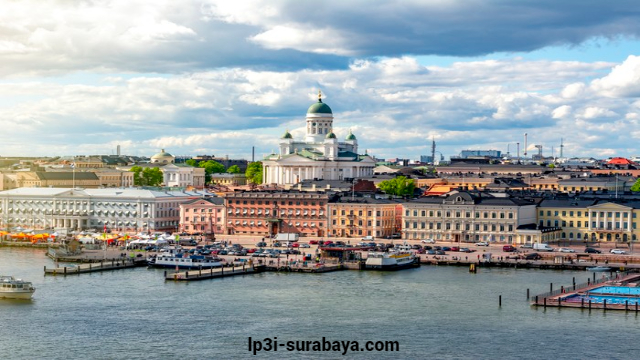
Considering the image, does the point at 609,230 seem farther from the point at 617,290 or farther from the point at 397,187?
the point at 397,187

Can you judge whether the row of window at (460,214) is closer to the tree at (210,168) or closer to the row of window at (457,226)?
the row of window at (457,226)

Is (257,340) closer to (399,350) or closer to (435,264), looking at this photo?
(399,350)

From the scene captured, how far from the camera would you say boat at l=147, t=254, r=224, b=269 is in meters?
66.4

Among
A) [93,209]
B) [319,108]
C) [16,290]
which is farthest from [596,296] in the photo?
[319,108]

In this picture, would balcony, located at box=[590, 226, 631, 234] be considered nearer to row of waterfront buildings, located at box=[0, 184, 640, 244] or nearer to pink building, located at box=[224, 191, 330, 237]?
row of waterfront buildings, located at box=[0, 184, 640, 244]

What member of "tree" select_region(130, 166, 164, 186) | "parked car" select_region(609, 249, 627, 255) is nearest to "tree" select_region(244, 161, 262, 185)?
"tree" select_region(130, 166, 164, 186)

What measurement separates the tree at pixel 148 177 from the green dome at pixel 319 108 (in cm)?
2074

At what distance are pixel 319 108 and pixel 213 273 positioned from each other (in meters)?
76.7

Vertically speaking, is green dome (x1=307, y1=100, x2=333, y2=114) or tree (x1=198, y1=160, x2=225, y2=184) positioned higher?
green dome (x1=307, y1=100, x2=333, y2=114)

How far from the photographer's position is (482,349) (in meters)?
42.1

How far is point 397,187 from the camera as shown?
111562 millimetres

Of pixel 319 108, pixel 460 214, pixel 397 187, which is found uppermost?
pixel 319 108

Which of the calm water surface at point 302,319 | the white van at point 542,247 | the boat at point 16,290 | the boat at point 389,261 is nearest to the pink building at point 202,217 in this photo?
the boat at point 389,261

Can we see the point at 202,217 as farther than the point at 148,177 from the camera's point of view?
No
